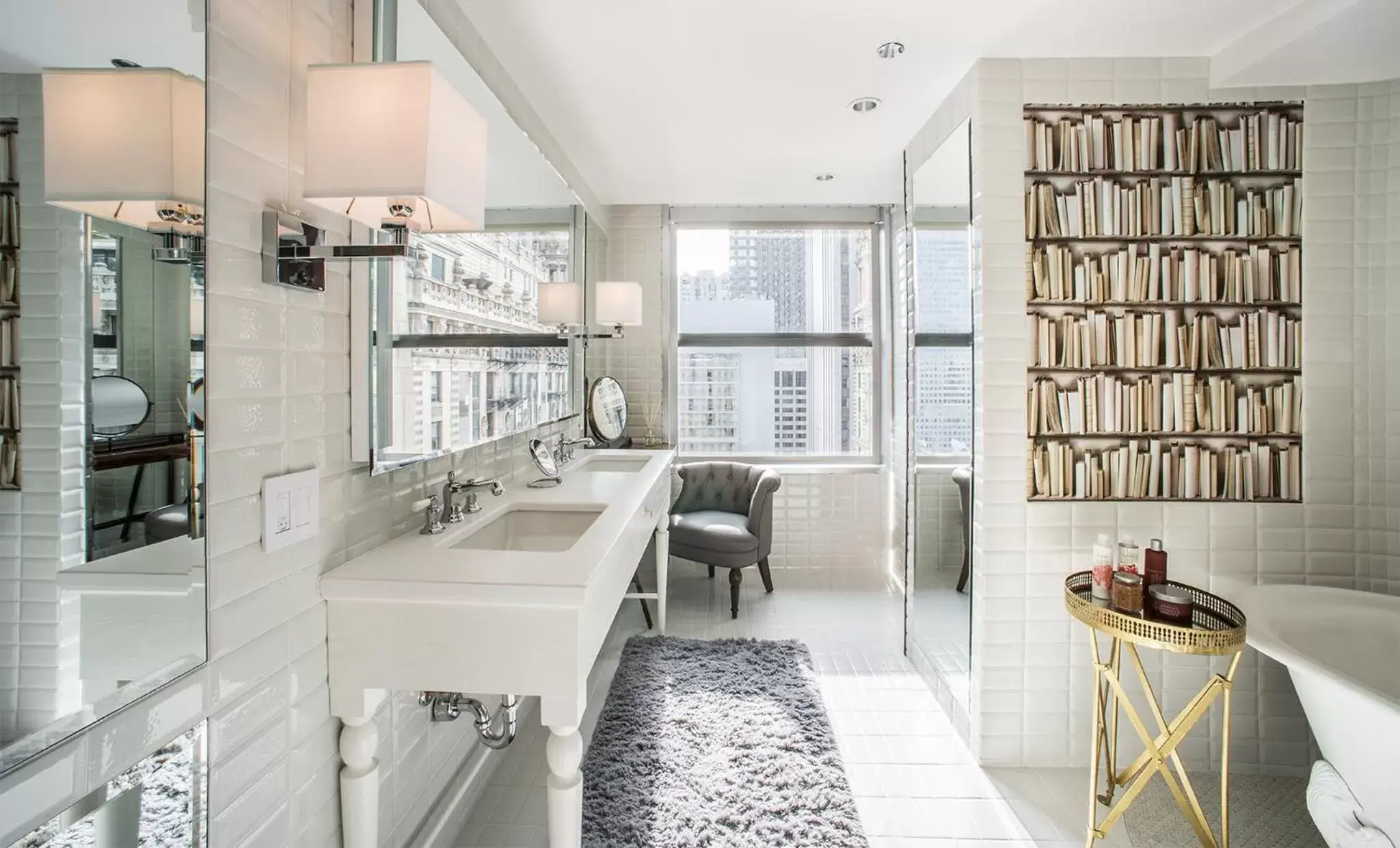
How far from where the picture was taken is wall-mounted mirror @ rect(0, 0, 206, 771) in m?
0.65

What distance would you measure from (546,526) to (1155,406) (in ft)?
7.08

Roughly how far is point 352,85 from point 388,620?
1.02 meters

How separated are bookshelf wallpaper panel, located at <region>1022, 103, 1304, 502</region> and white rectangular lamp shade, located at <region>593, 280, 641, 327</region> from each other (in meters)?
1.90

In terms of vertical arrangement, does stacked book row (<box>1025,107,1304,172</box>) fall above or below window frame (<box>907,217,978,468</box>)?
above

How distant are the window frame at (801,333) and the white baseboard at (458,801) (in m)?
2.35

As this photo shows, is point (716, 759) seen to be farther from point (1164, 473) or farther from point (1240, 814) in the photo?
point (1164, 473)

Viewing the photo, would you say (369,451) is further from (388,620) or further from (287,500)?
(388,620)

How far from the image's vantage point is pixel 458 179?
3.75 feet

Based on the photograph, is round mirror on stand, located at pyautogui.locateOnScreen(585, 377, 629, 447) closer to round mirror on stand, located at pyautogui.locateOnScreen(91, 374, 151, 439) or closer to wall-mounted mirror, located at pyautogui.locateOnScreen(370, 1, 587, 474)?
wall-mounted mirror, located at pyautogui.locateOnScreen(370, 1, 587, 474)

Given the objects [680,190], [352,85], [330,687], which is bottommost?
[330,687]

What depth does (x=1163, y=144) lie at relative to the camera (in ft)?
6.78

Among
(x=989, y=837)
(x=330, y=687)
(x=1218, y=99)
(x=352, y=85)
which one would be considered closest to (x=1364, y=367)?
(x=1218, y=99)

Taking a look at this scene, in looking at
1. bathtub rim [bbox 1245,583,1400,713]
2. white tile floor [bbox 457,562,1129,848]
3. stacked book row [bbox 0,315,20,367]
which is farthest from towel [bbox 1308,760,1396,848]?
stacked book row [bbox 0,315,20,367]

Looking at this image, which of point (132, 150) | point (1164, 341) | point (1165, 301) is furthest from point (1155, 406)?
point (132, 150)
